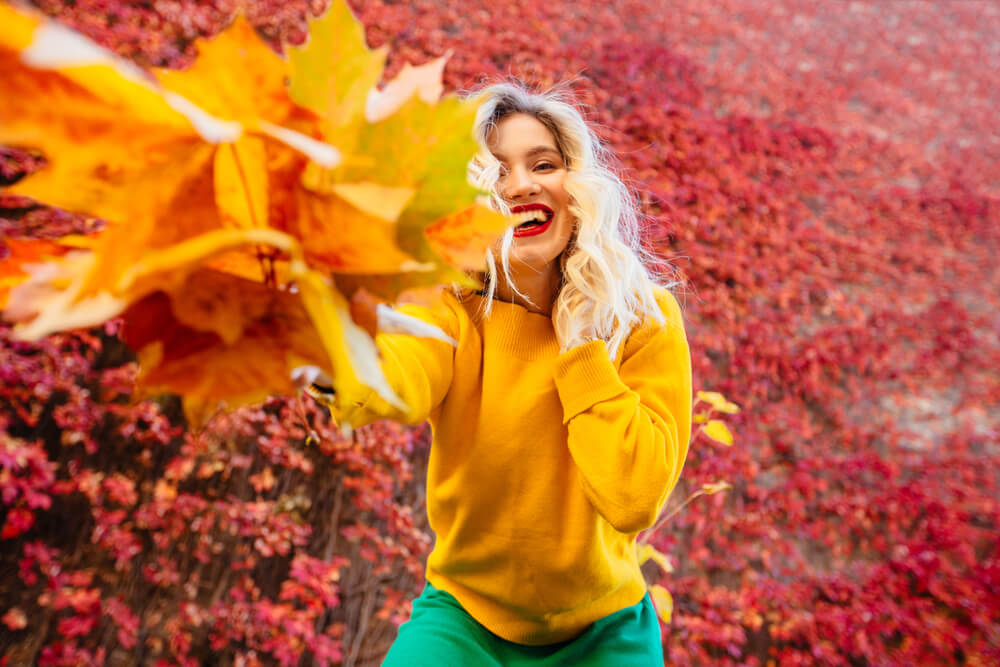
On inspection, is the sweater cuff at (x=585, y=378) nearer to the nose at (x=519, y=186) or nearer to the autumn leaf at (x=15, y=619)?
the nose at (x=519, y=186)

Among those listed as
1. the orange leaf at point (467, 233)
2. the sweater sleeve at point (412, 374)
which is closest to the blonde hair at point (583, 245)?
the sweater sleeve at point (412, 374)

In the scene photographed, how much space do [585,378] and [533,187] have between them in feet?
1.49

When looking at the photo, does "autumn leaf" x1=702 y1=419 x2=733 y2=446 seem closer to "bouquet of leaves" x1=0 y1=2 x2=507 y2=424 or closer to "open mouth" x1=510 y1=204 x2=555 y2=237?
"open mouth" x1=510 y1=204 x2=555 y2=237

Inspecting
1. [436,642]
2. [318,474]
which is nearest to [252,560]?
[318,474]

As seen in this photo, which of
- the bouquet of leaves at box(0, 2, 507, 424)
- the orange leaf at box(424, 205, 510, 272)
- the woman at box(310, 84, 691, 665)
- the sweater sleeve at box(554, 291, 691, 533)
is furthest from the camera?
the woman at box(310, 84, 691, 665)

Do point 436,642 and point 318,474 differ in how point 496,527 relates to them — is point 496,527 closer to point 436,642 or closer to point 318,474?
point 436,642

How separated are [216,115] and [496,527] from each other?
3.65 feet

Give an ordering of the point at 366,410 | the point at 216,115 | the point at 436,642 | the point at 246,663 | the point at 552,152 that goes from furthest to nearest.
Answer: the point at 246,663, the point at 552,152, the point at 436,642, the point at 366,410, the point at 216,115

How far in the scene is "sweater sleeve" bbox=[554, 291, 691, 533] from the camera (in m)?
1.27

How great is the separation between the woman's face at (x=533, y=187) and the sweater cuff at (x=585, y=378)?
0.75ft

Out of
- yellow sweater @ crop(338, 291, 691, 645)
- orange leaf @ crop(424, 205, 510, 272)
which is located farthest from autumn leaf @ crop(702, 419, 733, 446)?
orange leaf @ crop(424, 205, 510, 272)

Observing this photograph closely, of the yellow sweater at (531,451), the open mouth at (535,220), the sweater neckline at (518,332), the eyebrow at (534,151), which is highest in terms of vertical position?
the eyebrow at (534,151)

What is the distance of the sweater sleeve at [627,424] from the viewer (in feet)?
4.16

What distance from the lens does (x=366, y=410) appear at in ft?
3.51
